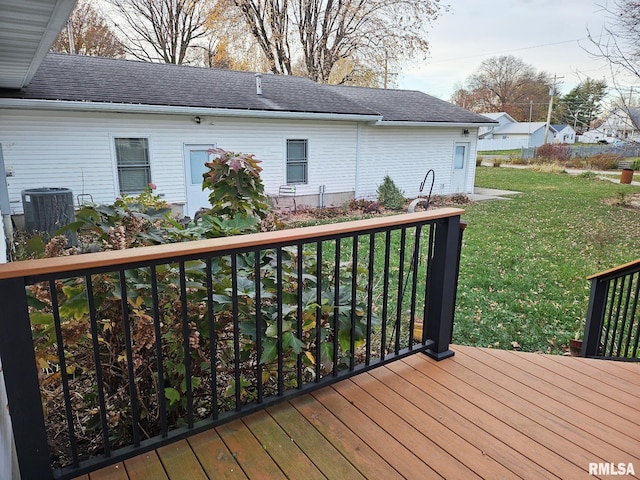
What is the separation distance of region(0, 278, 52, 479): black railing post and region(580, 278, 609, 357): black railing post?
3494 mm

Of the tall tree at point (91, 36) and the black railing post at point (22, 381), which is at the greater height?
the tall tree at point (91, 36)

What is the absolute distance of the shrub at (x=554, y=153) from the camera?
24170 mm

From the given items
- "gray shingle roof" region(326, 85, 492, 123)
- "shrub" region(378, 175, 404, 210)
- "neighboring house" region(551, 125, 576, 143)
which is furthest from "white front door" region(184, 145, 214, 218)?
"neighboring house" region(551, 125, 576, 143)

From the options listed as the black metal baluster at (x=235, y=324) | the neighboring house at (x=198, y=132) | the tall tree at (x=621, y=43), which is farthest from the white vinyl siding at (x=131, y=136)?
the black metal baluster at (x=235, y=324)

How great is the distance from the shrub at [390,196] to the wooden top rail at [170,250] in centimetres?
909

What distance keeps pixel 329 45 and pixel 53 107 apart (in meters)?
13.1

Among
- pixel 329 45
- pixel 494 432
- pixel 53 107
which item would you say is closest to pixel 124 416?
pixel 494 432

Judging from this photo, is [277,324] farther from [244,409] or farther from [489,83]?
[489,83]

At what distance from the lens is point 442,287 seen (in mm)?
2361

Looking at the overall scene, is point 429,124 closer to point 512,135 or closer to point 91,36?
point 91,36

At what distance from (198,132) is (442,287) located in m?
7.79

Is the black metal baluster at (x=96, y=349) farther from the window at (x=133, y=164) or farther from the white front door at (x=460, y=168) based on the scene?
the white front door at (x=460, y=168)

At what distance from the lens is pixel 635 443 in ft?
5.82

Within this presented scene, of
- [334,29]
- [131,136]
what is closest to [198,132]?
[131,136]
